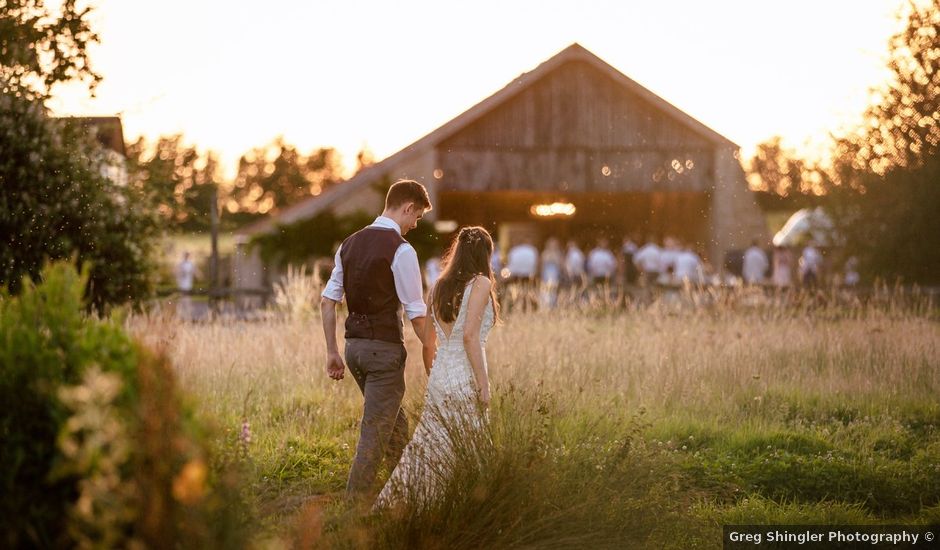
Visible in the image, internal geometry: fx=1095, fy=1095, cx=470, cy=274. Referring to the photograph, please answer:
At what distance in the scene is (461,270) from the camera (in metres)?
6.71

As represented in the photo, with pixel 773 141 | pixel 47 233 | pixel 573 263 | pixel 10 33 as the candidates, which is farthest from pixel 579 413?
pixel 773 141

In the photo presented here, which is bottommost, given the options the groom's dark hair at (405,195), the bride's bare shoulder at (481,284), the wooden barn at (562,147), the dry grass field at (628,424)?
the dry grass field at (628,424)

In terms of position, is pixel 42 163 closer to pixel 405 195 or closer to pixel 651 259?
pixel 405 195

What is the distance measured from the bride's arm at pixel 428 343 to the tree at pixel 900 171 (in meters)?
13.1

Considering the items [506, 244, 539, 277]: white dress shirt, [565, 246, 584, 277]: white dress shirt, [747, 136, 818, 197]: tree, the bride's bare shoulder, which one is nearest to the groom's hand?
the bride's bare shoulder

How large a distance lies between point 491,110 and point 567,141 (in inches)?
81.8

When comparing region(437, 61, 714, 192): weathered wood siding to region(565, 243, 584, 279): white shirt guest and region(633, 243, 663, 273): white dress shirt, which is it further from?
region(633, 243, 663, 273): white dress shirt

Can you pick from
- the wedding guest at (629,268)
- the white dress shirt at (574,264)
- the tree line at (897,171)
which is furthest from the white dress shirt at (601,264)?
the tree line at (897,171)

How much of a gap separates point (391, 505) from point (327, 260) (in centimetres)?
2081

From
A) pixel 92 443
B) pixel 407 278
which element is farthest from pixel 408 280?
pixel 92 443

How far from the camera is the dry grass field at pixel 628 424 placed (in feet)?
17.5

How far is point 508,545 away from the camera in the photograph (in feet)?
16.8

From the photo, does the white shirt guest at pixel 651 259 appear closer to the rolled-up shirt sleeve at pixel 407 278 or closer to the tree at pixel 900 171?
the tree at pixel 900 171

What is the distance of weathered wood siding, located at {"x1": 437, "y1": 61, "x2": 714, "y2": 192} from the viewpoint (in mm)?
27656
